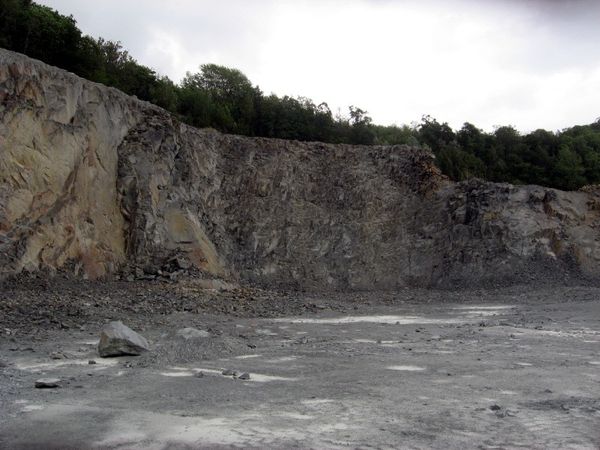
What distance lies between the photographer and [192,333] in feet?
35.3

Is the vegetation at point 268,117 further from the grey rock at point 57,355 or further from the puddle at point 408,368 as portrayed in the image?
the puddle at point 408,368

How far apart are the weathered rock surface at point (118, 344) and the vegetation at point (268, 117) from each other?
65.4ft

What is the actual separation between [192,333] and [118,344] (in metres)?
2.18

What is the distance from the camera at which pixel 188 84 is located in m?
43.1

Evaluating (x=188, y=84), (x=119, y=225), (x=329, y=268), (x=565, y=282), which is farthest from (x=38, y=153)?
(x=188, y=84)

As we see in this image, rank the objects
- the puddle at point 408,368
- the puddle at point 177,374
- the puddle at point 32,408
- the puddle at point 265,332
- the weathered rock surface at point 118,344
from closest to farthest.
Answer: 1. the puddle at point 32,408
2. the puddle at point 177,374
3. the puddle at point 408,368
4. the weathered rock surface at point 118,344
5. the puddle at point 265,332

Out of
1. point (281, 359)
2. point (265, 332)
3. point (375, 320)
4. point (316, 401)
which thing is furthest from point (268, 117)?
point (316, 401)

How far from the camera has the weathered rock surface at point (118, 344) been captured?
8719 millimetres

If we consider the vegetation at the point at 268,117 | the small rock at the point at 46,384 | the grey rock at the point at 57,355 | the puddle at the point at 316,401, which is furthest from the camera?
the vegetation at the point at 268,117

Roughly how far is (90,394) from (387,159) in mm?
26267

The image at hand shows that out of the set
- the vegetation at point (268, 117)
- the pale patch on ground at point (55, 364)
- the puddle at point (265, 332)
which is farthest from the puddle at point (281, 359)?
the vegetation at point (268, 117)

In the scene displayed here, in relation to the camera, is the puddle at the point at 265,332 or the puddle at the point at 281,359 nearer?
the puddle at the point at 281,359

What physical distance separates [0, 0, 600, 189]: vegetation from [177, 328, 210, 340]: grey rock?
734 inches

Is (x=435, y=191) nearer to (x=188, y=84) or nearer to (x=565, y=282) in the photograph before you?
(x=565, y=282)
